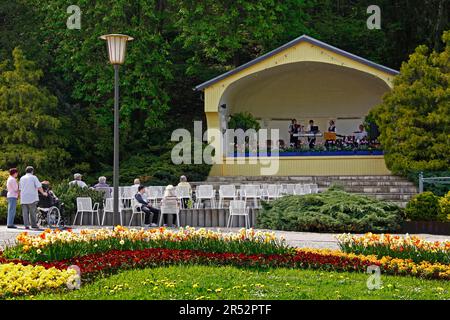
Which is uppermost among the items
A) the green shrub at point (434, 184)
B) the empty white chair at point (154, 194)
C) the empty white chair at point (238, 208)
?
the green shrub at point (434, 184)

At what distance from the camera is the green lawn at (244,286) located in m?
8.96

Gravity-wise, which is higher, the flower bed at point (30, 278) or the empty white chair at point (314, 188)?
the empty white chair at point (314, 188)

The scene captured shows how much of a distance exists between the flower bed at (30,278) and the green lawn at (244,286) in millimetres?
186

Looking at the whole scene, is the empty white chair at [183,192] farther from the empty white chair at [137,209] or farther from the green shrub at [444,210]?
the green shrub at [444,210]

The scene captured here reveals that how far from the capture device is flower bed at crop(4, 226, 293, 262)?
36.5 ft

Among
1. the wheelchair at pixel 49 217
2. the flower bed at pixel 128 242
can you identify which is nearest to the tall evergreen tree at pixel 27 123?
the wheelchair at pixel 49 217

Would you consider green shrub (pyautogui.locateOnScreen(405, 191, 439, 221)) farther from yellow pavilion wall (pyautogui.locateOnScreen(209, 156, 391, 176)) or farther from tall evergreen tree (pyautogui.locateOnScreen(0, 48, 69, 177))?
tall evergreen tree (pyautogui.locateOnScreen(0, 48, 69, 177))

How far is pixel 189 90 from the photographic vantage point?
120ft

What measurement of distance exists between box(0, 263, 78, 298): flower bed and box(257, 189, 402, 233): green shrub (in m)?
8.71

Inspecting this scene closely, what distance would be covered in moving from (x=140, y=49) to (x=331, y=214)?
14.8 m

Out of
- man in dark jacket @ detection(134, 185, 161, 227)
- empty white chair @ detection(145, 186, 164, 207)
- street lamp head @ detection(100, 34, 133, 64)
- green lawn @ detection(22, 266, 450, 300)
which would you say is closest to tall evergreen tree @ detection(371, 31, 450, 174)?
empty white chair @ detection(145, 186, 164, 207)

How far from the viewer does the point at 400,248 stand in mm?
11656
